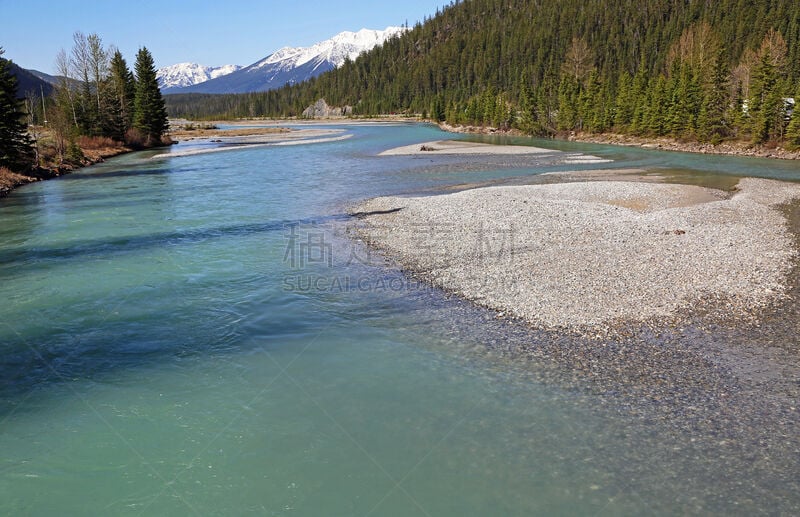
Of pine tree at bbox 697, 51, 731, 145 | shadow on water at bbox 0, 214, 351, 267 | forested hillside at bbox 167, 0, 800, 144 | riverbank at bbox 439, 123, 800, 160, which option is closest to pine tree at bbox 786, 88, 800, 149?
forested hillside at bbox 167, 0, 800, 144

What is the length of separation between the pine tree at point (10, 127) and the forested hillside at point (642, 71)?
→ 7145 centimetres

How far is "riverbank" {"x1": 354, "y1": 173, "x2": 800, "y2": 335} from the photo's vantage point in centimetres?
1556

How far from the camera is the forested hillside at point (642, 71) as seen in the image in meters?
66.1

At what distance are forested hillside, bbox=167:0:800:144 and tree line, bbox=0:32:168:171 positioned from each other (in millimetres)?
66206

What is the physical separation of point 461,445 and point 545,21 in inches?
7815

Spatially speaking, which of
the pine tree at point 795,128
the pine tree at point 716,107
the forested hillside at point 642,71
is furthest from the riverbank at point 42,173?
the forested hillside at point 642,71

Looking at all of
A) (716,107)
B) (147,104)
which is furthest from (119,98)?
(716,107)

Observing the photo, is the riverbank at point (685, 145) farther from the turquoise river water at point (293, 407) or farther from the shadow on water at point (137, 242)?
the turquoise river water at point (293, 407)

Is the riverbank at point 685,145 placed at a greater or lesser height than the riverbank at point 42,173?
greater

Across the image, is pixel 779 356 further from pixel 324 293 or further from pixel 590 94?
pixel 590 94

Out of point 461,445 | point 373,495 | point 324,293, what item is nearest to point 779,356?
point 461,445

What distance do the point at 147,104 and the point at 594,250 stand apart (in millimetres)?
84136

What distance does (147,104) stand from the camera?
85.8m

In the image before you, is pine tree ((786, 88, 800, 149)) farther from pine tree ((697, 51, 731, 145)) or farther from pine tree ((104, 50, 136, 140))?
pine tree ((104, 50, 136, 140))
